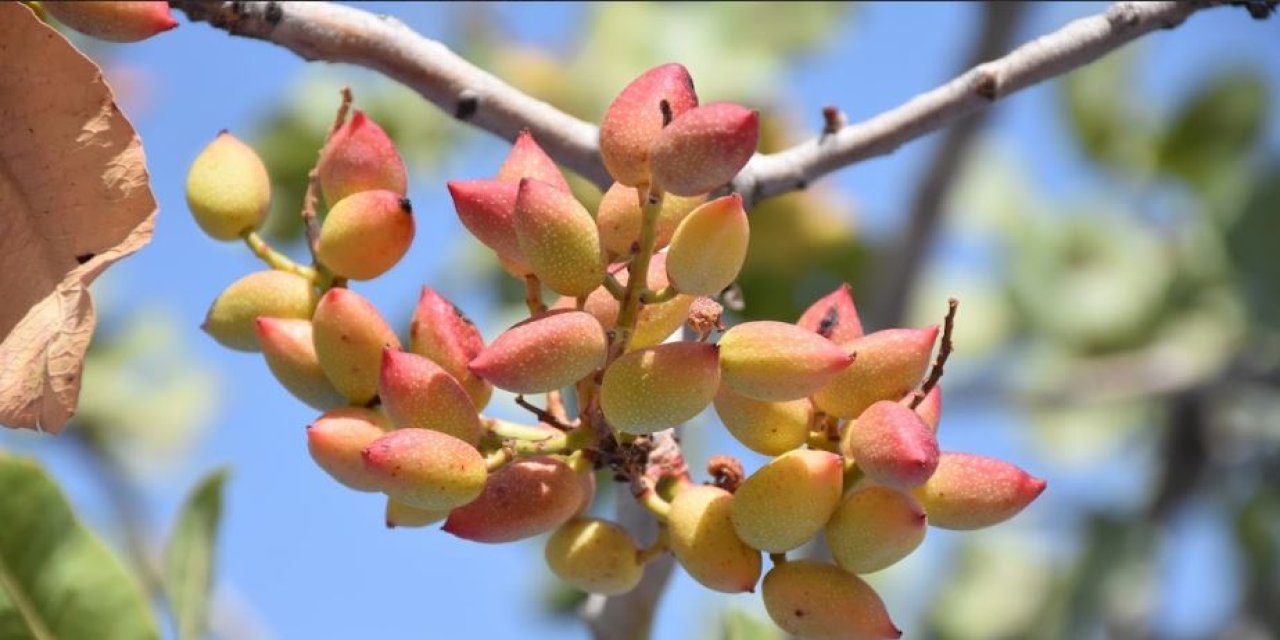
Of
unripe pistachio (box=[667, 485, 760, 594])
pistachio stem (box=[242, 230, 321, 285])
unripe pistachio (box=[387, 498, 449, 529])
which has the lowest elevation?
unripe pistachio (box=[387, 498, 449, 529])

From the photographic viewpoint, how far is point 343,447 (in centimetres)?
87

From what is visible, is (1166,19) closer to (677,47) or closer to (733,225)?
(733,225)

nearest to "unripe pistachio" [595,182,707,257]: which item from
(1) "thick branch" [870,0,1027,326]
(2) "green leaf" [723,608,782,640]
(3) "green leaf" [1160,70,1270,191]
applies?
(2) "green leaf" [723,608,782,640]

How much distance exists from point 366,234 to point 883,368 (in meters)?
0.32

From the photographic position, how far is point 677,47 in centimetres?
245

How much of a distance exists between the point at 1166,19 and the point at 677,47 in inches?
57.5

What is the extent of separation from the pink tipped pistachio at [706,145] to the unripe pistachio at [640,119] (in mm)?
29

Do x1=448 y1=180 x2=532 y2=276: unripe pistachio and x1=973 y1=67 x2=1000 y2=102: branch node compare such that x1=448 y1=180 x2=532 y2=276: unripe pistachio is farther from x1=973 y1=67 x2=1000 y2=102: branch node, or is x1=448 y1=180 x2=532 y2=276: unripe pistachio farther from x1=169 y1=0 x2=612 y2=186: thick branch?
x1=973 y1=67 x2=1000 y2=102: branch node

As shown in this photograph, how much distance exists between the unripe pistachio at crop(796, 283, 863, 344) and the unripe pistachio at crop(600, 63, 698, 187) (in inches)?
5.5

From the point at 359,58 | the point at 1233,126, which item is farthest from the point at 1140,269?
the point at 359,58

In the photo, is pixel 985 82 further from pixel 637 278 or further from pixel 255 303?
pixel 255 303

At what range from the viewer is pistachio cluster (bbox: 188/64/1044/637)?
83 centimetres

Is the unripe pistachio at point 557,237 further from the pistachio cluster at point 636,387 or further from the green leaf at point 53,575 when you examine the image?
the green leaf at point 53,575

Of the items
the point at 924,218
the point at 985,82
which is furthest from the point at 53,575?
the point at 924,218
